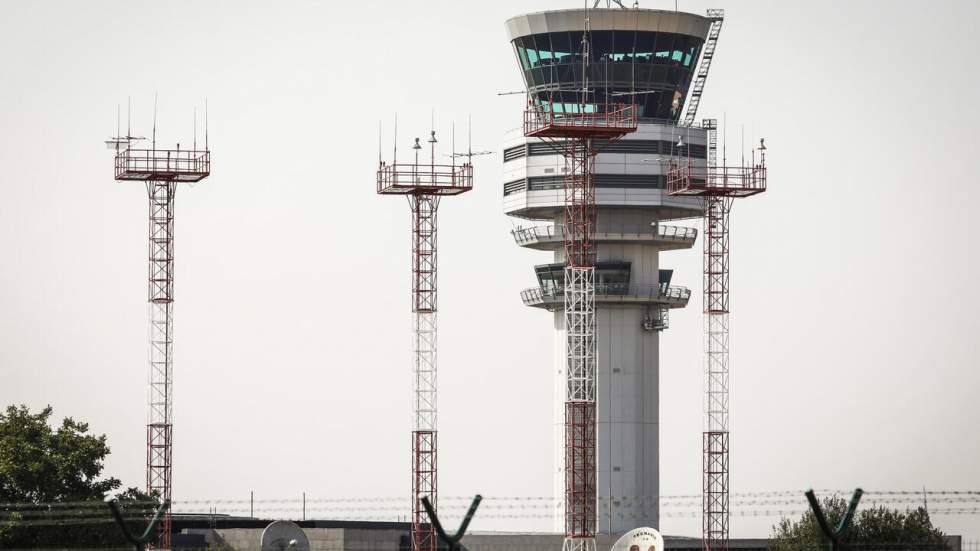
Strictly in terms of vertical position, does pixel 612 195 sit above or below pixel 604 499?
above

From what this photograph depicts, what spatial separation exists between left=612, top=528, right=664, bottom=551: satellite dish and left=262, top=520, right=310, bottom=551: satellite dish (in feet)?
76.2

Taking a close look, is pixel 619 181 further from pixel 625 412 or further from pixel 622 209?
pixel 625 412

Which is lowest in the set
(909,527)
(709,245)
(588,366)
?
(909,527)

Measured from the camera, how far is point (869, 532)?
18288 cm

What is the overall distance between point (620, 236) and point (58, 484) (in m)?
65.5

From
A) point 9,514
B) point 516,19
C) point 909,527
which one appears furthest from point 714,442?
point 9,514

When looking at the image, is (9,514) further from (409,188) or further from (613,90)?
(613,90)

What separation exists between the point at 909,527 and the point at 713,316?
2759 cm

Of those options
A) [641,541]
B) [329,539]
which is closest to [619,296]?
[329,539]

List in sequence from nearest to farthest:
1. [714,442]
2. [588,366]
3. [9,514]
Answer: [9,514], [588,366], [714,442]

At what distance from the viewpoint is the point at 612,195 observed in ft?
639

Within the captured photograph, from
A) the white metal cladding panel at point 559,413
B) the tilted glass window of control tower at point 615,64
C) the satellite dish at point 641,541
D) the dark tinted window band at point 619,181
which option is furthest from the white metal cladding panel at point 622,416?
the satellite dish at point 641,541

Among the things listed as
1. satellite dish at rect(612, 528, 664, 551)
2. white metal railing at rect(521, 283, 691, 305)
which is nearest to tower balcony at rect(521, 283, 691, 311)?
white metal railing at rect(521, 283, 691, 305)

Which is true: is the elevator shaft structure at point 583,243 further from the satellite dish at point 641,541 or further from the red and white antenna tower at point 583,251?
the satellite dish at point 641,541
